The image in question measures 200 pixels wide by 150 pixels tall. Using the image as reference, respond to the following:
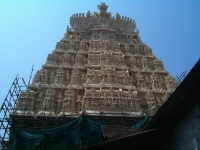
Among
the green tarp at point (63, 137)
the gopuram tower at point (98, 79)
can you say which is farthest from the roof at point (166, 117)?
the gopuram tower at point (98, 79)

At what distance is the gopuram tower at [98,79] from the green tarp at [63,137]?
2460mm

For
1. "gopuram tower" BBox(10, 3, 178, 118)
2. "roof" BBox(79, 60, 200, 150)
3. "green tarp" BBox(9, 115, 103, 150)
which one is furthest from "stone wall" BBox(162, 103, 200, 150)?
"gopuram tower" BBox(10, 3, 178, 118)

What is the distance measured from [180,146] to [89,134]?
5.19m

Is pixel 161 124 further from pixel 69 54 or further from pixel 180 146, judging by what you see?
pixel 69 54

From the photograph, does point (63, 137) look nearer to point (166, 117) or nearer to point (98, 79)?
point (166, 117)

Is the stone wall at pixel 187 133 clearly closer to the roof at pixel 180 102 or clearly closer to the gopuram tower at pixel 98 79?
the roof at pixel 180 102

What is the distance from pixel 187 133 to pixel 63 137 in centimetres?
640

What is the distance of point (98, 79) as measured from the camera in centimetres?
1716

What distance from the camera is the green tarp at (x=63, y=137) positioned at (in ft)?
35.9

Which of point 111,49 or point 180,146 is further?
point 111,49

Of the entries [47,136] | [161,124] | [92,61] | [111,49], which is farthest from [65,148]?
[111,49]


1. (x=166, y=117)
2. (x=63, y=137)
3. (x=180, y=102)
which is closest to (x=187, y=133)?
(x=166, y=117)

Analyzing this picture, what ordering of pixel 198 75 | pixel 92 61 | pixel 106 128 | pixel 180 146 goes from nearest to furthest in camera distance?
pixel 198 75 < pixel 180 146 < pixel 106 128 < pixel 92 61

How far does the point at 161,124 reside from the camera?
298 inches
